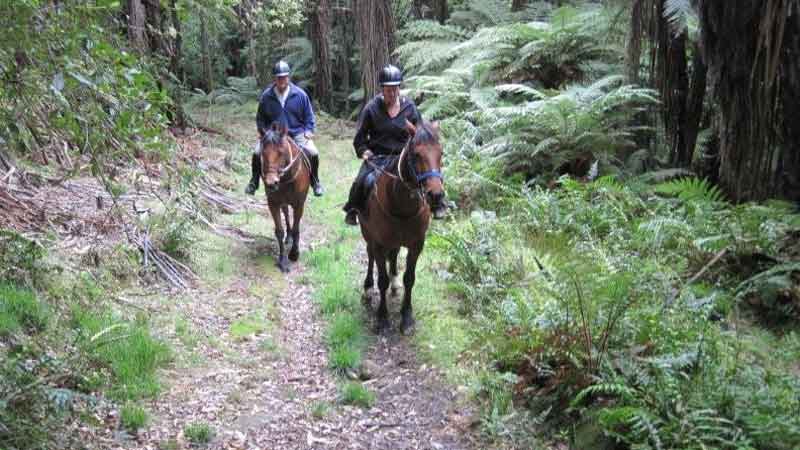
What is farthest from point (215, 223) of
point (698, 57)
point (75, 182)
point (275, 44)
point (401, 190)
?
point (275, 44)

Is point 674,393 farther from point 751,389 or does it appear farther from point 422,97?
point 422,97

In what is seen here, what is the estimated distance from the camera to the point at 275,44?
23.2 metres

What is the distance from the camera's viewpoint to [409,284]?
658 centimetres

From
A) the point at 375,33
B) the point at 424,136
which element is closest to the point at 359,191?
the point at 424,136

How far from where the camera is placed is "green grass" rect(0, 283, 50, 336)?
17.0 ft

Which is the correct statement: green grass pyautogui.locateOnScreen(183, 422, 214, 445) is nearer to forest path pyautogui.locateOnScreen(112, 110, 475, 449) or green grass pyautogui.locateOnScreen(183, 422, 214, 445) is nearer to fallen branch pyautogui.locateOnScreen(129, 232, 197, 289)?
forest path pyautogui.locateOnScreen(112, 110, 475, 449)

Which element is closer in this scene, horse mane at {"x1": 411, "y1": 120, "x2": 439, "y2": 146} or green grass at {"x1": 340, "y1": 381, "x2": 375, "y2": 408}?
green grass at {"x1": 340, "y1": 381, "x2": 375, "y2": 408}

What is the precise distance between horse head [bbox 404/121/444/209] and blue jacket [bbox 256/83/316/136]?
12.2 ft

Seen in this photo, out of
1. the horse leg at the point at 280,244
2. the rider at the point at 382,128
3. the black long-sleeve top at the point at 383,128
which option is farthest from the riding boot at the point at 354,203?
the horse leg at the point at 280,244

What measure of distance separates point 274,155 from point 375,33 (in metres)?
6.47

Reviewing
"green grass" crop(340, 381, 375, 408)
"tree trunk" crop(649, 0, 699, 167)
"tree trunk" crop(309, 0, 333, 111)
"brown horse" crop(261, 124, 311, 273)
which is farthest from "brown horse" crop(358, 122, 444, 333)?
"tree trunk" crop(309, 0, 333, 111)

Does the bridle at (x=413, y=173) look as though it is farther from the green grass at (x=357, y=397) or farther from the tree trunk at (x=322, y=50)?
the tree trunk at (x=322, y=50)

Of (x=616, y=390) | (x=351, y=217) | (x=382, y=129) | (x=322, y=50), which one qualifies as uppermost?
(x=322, y=50)

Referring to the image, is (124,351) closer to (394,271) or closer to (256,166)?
(394,271)
